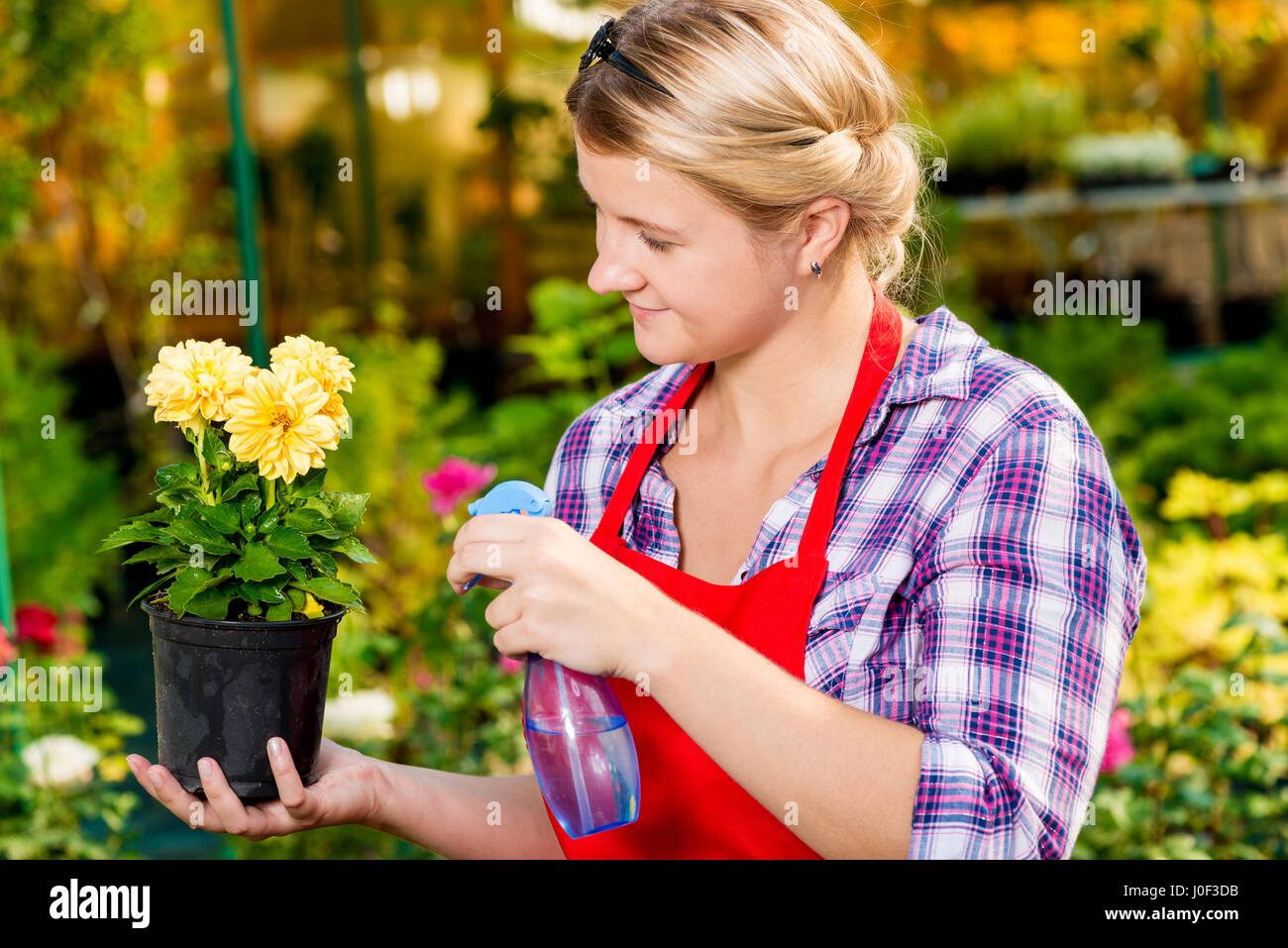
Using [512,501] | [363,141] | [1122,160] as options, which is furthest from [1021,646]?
[363,141]

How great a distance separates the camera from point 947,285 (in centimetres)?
512

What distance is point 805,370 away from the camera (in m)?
1.45

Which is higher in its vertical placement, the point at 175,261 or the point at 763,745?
the point at 175,261

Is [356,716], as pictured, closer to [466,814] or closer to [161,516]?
[466,814]

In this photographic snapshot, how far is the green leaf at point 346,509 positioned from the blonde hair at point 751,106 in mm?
426

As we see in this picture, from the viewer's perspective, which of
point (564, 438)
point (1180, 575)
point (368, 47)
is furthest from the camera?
point (368, 47)

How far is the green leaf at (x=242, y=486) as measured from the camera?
1198 millimetres

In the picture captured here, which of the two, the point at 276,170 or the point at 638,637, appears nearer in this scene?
the point at 638,637

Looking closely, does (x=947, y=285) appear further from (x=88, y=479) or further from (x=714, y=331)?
(x=714, y=331)

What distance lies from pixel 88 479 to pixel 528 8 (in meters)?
2.50
